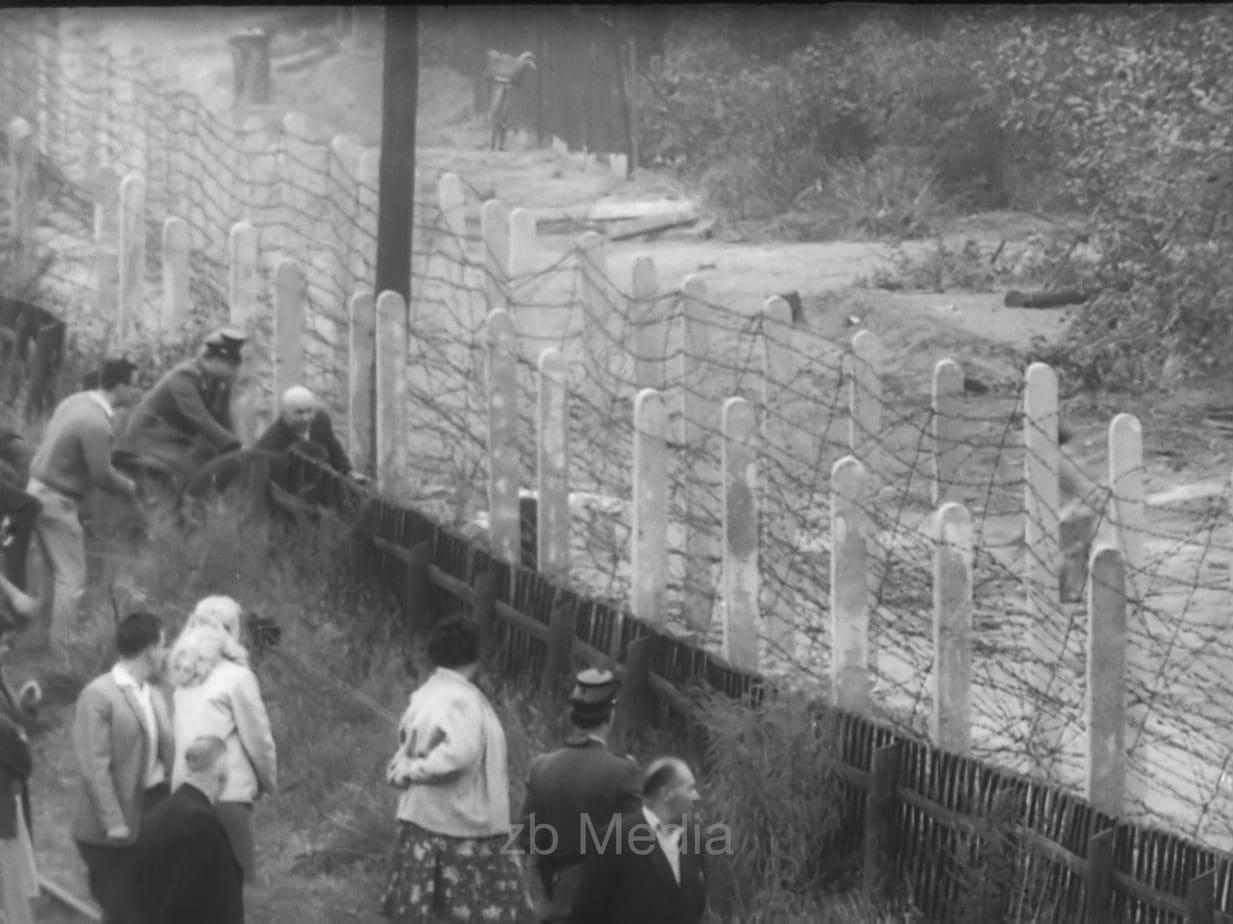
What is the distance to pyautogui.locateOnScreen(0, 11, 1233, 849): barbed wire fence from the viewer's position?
22.8 feet

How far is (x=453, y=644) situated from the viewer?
600 centimetres

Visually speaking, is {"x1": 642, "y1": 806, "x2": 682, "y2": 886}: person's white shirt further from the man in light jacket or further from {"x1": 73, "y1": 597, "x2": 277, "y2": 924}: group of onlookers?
the man in light jacket

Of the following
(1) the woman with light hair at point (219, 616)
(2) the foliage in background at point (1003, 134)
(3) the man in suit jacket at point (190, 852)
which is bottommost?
(3) the man in suit jacket at point (190, 852)

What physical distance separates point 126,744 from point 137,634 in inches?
10.0

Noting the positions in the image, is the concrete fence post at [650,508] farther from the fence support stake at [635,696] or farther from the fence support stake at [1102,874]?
the fence support stake at [1102,874]

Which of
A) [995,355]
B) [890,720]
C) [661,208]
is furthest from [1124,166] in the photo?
[890,720]

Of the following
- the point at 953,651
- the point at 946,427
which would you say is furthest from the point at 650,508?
the point at 953,651

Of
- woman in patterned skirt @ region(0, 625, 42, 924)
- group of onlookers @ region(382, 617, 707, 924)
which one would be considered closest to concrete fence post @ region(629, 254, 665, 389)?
group of onlookers @ region(382, 617, 707, 924)

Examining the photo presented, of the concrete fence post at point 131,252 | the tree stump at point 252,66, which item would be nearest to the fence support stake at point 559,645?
the tree stump at point 252,66

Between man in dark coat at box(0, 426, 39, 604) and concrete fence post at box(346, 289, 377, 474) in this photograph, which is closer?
man in dark coat at box(0, 426, 39, 604)

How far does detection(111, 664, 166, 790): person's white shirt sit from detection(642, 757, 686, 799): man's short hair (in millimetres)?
1235

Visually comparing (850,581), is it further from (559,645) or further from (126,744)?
(126,744)

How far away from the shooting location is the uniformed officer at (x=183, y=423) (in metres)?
8.17

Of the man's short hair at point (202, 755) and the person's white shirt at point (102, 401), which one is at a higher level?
the person's white shirt at point (102, 401)
